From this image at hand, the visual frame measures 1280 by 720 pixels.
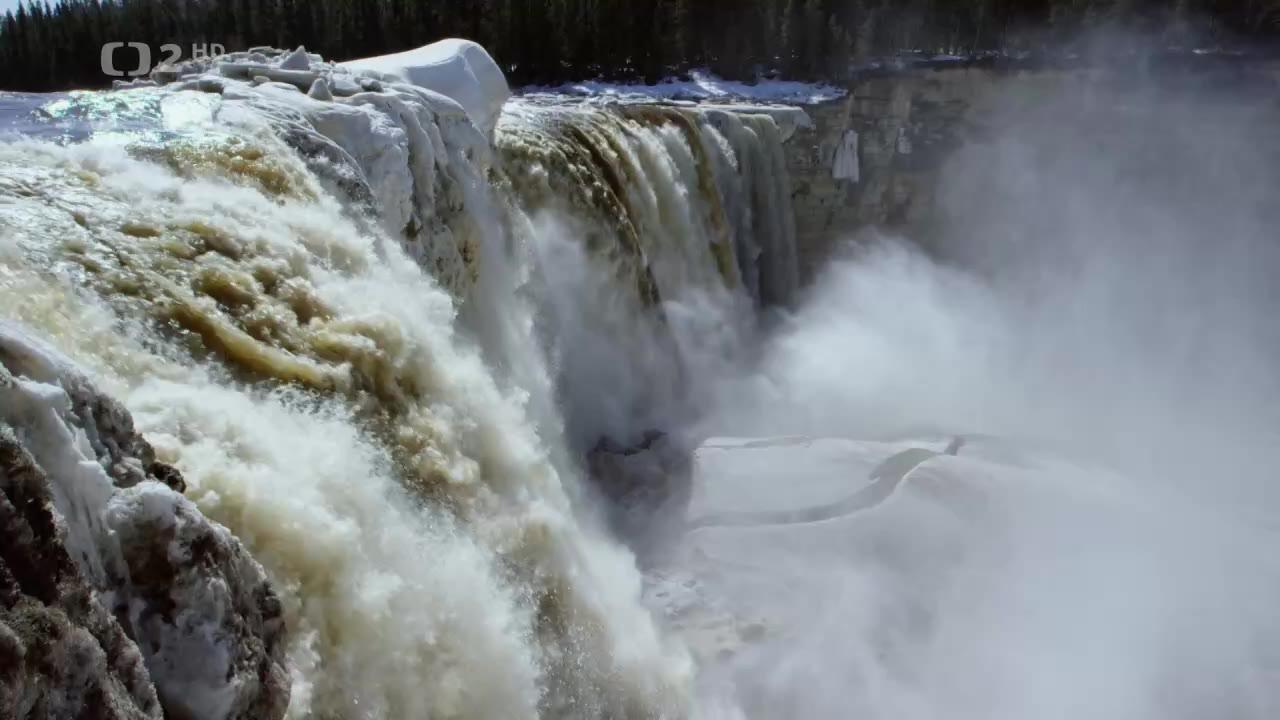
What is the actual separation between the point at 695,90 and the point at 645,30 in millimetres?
3430

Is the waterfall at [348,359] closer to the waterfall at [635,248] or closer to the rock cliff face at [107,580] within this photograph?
the rock cliff face at [107,580]

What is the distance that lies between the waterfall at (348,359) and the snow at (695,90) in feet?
58.4

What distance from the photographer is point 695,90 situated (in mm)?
25938

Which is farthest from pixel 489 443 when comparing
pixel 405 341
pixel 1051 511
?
pixel 1051 511

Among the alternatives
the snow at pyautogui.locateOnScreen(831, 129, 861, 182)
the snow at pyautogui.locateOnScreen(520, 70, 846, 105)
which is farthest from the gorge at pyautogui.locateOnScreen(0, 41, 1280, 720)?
the snow at pyautogui.locateOnScreen(520, 70, 846, 105)

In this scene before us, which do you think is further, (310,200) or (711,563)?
(711,563)

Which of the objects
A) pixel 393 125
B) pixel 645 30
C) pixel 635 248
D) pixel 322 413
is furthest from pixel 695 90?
pixel 322 413

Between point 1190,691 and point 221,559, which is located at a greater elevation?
point 221,559

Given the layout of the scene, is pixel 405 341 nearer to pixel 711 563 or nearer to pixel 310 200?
pixel 310 200

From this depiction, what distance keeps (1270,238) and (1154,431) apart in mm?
10185

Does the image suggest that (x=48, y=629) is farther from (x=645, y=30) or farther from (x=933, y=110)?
(x=645, y=30)

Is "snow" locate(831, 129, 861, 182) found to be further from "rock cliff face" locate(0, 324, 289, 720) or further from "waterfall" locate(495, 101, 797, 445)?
"rock cliff face" locate(0, 324, 289, 720)

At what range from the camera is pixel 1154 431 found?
10906mm

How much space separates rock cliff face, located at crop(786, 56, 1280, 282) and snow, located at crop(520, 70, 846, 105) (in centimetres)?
339
